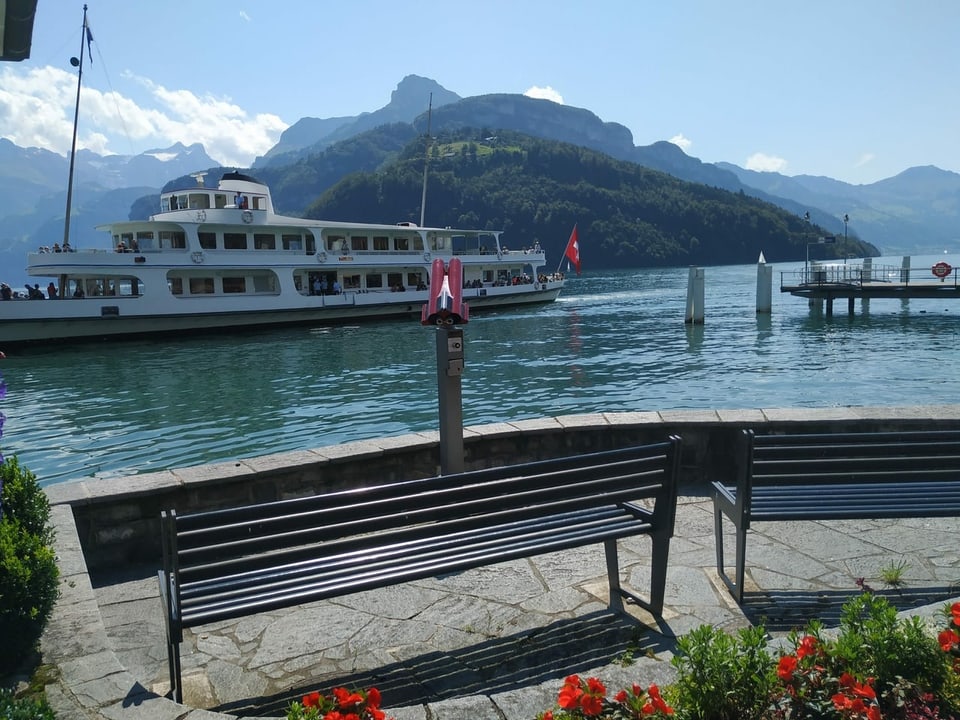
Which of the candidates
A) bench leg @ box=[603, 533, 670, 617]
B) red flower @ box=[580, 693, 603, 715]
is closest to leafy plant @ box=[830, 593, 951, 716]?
red flower @ box=[580, 693, 603, 715]

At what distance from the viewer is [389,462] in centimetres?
497

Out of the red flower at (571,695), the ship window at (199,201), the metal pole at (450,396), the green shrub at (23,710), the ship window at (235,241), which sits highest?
the ship window at (199,201)

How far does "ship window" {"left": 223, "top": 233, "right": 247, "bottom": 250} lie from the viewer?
1244 inches

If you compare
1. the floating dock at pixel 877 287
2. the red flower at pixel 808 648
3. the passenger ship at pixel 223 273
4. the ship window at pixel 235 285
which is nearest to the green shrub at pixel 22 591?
the red flower at pixel 808 648

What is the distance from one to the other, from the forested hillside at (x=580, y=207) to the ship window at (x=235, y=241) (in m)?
77.1

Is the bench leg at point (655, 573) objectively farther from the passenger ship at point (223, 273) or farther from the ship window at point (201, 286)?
the ship window at point (201, 286)

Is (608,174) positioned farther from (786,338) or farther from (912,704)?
(912,704)

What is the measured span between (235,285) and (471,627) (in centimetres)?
3078

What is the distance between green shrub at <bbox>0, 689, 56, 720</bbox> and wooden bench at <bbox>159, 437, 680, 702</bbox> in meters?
0.57

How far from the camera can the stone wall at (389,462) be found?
412 centimetres

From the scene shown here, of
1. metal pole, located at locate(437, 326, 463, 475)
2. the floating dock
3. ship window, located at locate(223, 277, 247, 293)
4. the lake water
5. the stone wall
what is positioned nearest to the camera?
Answer: the stone wall

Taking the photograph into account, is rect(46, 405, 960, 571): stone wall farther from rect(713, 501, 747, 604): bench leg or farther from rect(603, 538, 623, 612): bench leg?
rect(603, 538, 623, 612): bench leg

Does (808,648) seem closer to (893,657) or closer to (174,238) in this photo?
(893,657)

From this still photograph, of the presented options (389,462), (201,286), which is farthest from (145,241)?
(389,462)
